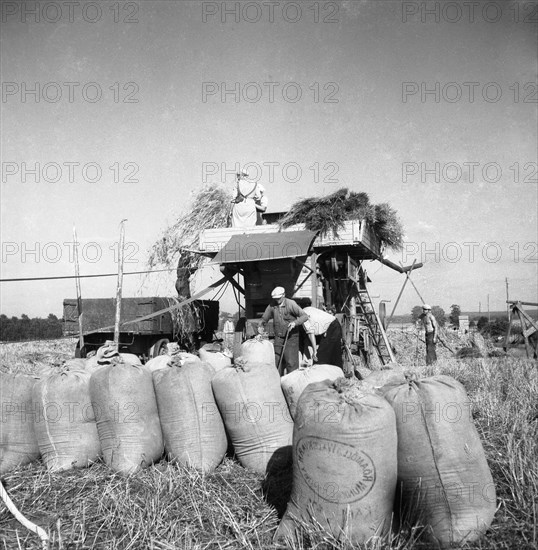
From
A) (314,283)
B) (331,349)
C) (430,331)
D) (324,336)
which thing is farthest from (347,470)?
(430,331)

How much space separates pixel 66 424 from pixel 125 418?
60 centimetres

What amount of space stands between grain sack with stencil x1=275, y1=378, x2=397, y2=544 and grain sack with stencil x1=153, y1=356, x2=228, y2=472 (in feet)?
4.57

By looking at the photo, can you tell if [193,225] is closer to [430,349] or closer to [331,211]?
[331,211]

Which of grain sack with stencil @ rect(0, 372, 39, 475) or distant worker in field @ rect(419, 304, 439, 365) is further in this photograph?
distant worker in field @ rect(419, 304, 439, 365)

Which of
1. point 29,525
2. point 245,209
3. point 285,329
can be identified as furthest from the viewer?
point 245,209

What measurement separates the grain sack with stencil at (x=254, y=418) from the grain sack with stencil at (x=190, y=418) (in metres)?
0.11

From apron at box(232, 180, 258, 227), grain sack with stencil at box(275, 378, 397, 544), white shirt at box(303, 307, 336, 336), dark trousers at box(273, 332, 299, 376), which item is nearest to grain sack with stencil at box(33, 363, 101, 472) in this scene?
grain sack with stencil at box(275, 378, 397, 544)

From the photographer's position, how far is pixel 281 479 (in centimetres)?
383

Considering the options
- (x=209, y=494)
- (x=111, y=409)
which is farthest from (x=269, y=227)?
(x=209, y=494)

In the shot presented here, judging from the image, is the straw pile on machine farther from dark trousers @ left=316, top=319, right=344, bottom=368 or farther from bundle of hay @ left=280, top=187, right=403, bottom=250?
dark trousers @ left=316, top=319, right=344, bottom=368

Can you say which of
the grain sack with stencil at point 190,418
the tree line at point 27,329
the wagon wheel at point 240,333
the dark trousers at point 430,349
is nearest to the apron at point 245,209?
the wagon wheel at point 240,333

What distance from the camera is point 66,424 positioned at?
14.1ft

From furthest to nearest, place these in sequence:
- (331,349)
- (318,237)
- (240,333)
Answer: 1. (318,237)
2. (240,333)
3. (331,349)

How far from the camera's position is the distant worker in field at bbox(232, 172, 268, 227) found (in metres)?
11.7
